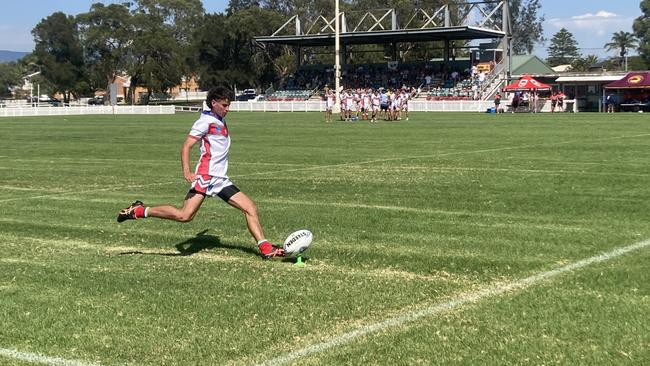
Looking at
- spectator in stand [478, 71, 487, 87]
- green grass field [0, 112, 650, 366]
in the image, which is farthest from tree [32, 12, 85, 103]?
green grass field [0, 112, 650, 366]

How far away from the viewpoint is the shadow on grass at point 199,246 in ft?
27.2

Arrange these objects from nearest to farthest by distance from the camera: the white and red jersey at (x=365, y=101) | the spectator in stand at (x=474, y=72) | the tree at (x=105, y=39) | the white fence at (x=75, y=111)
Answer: the white and red jersey at (x=365, y=101) < the white fence at (x=75, y=111) < the spectator in stand at (x=474, y=72) < the tree at (x=105, y=39)

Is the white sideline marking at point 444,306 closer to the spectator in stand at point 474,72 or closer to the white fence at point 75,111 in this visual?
the spectator in stand at point 474,72

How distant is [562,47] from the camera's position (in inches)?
6865

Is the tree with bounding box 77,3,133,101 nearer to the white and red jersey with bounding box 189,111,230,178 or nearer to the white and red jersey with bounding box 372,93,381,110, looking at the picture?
the white and red jersey with bounding box 372,93,381,110

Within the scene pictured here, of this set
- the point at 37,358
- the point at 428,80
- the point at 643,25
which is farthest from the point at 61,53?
the point at 643,25

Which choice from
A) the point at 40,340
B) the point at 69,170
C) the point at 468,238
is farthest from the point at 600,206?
the point at 69,170

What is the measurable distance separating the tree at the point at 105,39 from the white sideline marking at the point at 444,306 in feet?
335

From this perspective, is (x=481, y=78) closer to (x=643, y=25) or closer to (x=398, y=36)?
(x=398, y=36)

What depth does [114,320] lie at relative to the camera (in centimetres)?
582

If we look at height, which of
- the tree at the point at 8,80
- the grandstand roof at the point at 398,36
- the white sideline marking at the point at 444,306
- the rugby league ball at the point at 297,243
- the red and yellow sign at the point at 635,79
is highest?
the tree at the point at 8,80

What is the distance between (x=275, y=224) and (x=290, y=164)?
7.82m

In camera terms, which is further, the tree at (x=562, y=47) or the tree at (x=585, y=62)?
the tree at (x=562, y=47)

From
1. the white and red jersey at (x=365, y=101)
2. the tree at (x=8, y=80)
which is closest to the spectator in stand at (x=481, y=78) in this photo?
the white and red jersey at (x=365, y=101)
